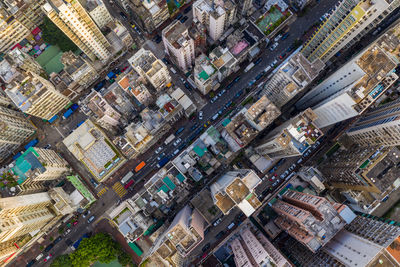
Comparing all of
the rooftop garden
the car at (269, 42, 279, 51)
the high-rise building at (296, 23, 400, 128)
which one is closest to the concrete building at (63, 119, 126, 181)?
the rooftop garden

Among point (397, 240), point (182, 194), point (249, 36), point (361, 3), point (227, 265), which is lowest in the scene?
point (397, 240)

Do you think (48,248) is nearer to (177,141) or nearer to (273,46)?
(177,141)

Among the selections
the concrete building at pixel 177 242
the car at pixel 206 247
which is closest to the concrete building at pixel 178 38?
the concrete building at pixel 177 242

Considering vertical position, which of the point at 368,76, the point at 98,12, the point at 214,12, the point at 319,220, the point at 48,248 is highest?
the point at 98,12

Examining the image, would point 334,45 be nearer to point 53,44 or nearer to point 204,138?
point 204,138

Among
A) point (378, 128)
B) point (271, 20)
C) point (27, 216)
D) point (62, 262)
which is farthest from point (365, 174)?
point (62, 262)

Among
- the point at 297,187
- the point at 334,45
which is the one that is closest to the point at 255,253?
the point at 297,187
